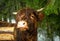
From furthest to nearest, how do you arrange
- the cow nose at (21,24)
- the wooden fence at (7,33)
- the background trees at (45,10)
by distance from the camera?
the background trees at (45,10) → the wooden fence at (7,33) → the cow nose at (21,24)

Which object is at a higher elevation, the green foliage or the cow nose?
the cow nose

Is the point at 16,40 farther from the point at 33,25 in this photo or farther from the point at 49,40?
the point at 49,40

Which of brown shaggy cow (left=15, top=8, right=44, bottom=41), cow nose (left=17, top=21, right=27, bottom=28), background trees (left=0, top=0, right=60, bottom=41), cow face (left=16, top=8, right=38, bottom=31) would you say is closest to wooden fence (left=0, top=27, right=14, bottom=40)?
brown shaggy cow (left=15, top=8, right=44, bottom=41)

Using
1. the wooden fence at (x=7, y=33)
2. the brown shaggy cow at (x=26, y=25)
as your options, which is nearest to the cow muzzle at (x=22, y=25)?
the brown shaggy cow at (x=26, y=25)

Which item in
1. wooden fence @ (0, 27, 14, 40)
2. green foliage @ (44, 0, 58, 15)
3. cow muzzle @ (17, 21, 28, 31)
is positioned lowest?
wooden fence @ (0, 27, 14, 40)

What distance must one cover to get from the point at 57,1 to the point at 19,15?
179cm

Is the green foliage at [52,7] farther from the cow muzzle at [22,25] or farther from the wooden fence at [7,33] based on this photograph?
the cow muzzle at [22,25]

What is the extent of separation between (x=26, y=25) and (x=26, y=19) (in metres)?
0.10

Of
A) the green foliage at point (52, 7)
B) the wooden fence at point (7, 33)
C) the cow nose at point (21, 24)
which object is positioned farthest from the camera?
the green foliage at point (52, 7)

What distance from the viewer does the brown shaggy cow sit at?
3.46 m

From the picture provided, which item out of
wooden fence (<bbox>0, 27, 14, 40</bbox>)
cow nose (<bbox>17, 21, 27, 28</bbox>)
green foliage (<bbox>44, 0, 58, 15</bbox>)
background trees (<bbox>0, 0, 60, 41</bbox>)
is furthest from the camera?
background trees (<bbox>0, 0, 60, 41</bbox>)

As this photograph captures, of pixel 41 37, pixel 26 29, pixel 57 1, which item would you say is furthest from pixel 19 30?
pixel 41 37

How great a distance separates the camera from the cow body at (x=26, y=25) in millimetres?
3463

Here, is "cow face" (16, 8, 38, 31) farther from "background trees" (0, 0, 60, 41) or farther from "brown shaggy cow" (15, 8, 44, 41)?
"background trees" (0, 0, 60, 41)
